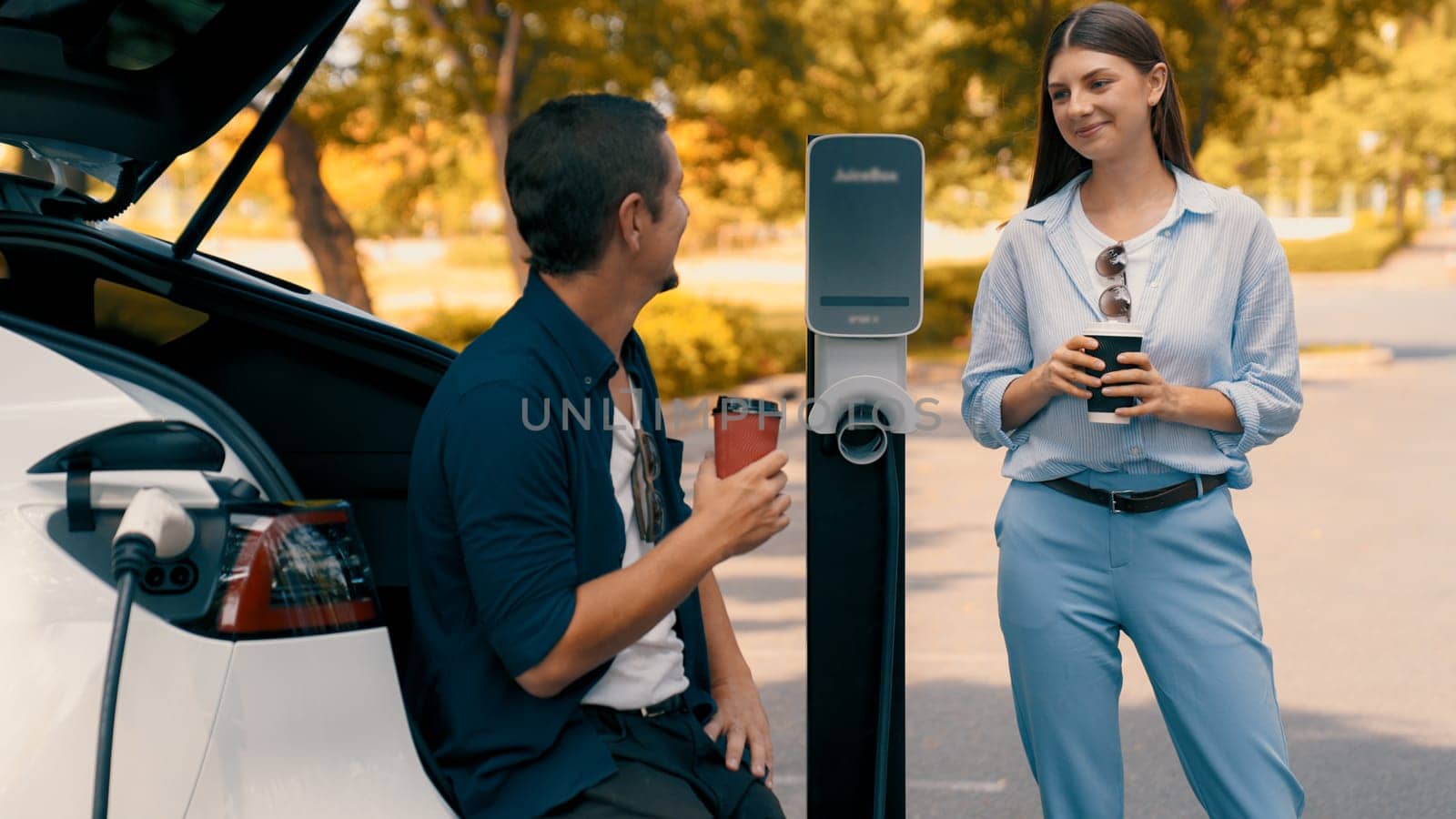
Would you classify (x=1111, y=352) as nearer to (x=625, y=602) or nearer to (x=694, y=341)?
(x=625, y=602)

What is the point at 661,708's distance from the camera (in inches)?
80.0

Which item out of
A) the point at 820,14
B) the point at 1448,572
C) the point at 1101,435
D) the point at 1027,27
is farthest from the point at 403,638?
the point at 820,14

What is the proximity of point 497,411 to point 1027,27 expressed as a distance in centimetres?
1710

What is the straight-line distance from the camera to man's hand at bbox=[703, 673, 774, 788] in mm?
2135

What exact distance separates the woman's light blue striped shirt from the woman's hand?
0.33 ft

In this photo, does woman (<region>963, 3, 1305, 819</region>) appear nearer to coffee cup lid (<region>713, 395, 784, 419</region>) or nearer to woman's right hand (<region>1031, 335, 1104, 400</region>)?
woman's right hand (<region>1031, 335, 1104, 400</region>)

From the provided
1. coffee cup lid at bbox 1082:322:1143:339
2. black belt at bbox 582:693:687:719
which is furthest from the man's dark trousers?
coffee cup lid at bbox 1082:322:1143:339

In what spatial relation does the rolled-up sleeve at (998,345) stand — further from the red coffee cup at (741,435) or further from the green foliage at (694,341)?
the green foliage at (694,341)

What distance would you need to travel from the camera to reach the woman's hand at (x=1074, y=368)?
2.32m

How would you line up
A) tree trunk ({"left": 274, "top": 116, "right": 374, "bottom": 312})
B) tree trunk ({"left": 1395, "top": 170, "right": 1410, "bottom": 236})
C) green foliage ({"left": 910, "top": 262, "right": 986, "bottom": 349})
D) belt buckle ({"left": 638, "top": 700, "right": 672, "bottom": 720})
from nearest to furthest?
belt buckle ({"left": 638, "top": 700, "right": 672, "bottom": 720})
tree trunk ({"left": 274, "top": 116, "right": 374, "bottom": 312})
green foliage ({"left": 910, "top": 262, "right": 986, "bottom": 349})
tree trunk ({"left": 1395, "top": 170, "right": 1410, "bottom": 236})

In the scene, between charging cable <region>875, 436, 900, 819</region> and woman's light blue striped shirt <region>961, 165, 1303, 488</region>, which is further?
woman's light blue striped shirt <region>961, 165, 1303, 488</region>

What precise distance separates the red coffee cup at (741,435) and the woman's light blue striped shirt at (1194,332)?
725mm

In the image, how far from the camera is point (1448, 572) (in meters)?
6.98

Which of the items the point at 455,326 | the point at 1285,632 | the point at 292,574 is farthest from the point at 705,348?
the point at 292,574
